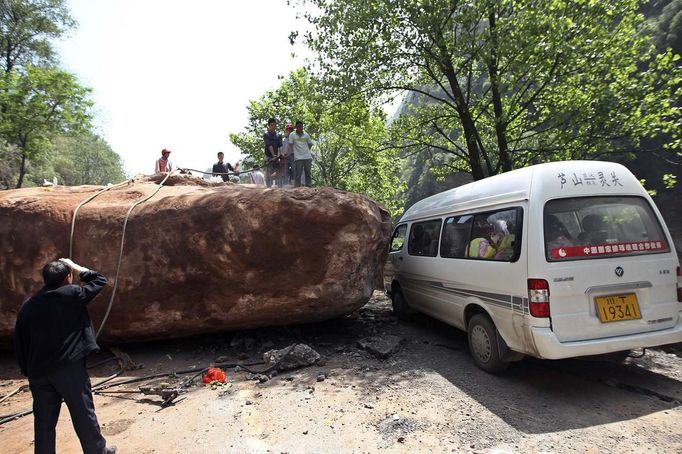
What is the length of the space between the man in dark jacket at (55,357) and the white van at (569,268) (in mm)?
3891

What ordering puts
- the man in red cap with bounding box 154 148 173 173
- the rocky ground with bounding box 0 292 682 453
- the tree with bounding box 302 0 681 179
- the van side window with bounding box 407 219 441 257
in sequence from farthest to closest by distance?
the man in red cap with bounding box 154 148 173 173
the tree with bounding box 302 0 681 179
the van side window with bounding box 407 219 441 257
the rocky ground with bounding box 0 292 682 453

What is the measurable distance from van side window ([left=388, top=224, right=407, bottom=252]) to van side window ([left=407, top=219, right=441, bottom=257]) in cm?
40

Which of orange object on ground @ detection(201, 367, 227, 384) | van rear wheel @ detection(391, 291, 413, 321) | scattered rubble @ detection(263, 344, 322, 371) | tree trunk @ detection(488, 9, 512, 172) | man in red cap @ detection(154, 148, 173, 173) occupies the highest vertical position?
tree trunk @ detection(488, 9, 512, 172)

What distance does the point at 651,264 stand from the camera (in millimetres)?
3908

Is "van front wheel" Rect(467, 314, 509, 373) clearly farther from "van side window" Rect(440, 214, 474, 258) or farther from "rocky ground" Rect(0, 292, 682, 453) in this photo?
"van side window" Rect(440, 214, 474, 258)

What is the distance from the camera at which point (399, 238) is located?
7613mm

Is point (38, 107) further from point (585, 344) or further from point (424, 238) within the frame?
point (585, 344)

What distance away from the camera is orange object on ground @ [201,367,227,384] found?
15.5 ft

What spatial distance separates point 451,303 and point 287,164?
18.1 ft

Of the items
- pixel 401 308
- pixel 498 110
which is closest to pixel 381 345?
pixel 401 308

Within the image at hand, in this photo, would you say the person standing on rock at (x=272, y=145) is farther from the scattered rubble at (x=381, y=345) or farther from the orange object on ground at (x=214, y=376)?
the orange object on ground at (x=214, y=376)

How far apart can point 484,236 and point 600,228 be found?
1.16 m

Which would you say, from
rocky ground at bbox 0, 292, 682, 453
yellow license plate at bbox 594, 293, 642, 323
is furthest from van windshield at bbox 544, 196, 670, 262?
rocky ground at bbox 0, 292, 682, 453

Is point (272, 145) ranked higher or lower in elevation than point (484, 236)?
higher
